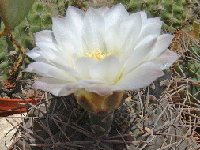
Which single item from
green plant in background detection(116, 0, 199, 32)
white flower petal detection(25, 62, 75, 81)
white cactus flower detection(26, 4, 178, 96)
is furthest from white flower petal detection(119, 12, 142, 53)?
green plant in background detection(116, 0, 199, 32)

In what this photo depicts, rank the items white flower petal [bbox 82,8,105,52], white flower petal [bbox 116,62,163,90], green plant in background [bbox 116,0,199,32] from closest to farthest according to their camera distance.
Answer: white flower petal [bbox 116,62,163,90], white flower petal [bbox 82,8,105,52], green plant in background [bbox 116,0,199,32]

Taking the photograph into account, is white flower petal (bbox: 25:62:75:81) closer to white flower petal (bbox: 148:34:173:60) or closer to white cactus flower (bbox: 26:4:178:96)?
white cactus flower (bbox: 26:4:178:96)

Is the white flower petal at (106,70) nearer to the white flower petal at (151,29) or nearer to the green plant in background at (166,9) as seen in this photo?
the white flower petal at (151,29)

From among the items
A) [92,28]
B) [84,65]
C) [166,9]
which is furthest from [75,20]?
[166,9]

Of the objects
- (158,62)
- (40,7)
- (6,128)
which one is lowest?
(6,128)

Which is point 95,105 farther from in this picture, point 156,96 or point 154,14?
point 154,14

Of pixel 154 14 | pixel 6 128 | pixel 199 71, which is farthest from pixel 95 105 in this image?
pixel 154 14
